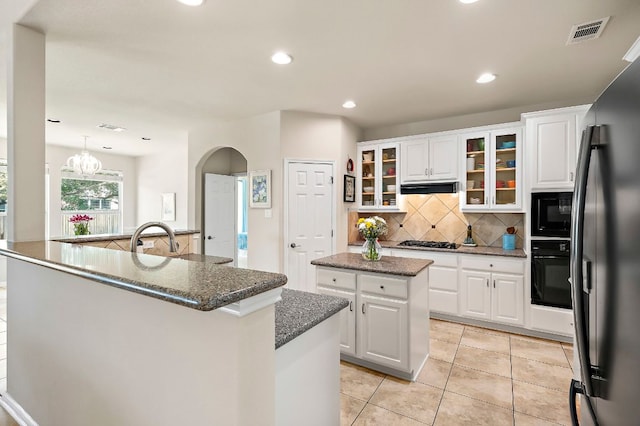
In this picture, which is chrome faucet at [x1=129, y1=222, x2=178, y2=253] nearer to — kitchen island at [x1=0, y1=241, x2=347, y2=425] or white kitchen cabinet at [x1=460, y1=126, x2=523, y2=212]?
kitchen island at [x1=0, y1=241, x2=347, y2=425]

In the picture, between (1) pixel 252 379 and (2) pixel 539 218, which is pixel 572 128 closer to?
(2) pixel 539 218

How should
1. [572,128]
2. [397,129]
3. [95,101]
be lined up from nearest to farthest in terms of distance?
1. [572,128]
2. [95,101]
3. [397,129]

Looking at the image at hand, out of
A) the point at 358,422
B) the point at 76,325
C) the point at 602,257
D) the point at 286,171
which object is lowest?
the point at 358,422

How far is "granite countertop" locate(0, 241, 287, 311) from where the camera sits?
0.85 meters

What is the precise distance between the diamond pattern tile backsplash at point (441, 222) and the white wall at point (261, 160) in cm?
122

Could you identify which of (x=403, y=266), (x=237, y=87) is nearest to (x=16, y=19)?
(x=237, y=87)

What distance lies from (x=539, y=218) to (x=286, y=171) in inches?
117

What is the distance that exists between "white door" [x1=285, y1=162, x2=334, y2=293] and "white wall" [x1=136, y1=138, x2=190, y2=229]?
2.93 m

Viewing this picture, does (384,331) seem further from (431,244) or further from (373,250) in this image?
(431,244)

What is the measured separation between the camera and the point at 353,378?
2598 millimetres

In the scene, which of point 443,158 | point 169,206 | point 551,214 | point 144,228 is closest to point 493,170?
point 443,158

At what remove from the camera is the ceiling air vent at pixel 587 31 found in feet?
7.39

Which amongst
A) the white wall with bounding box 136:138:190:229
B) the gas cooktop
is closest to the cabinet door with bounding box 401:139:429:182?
the gas cooktop

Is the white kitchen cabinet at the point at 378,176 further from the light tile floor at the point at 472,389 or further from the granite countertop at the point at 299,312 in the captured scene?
the granite countertop at the point at 299,312
